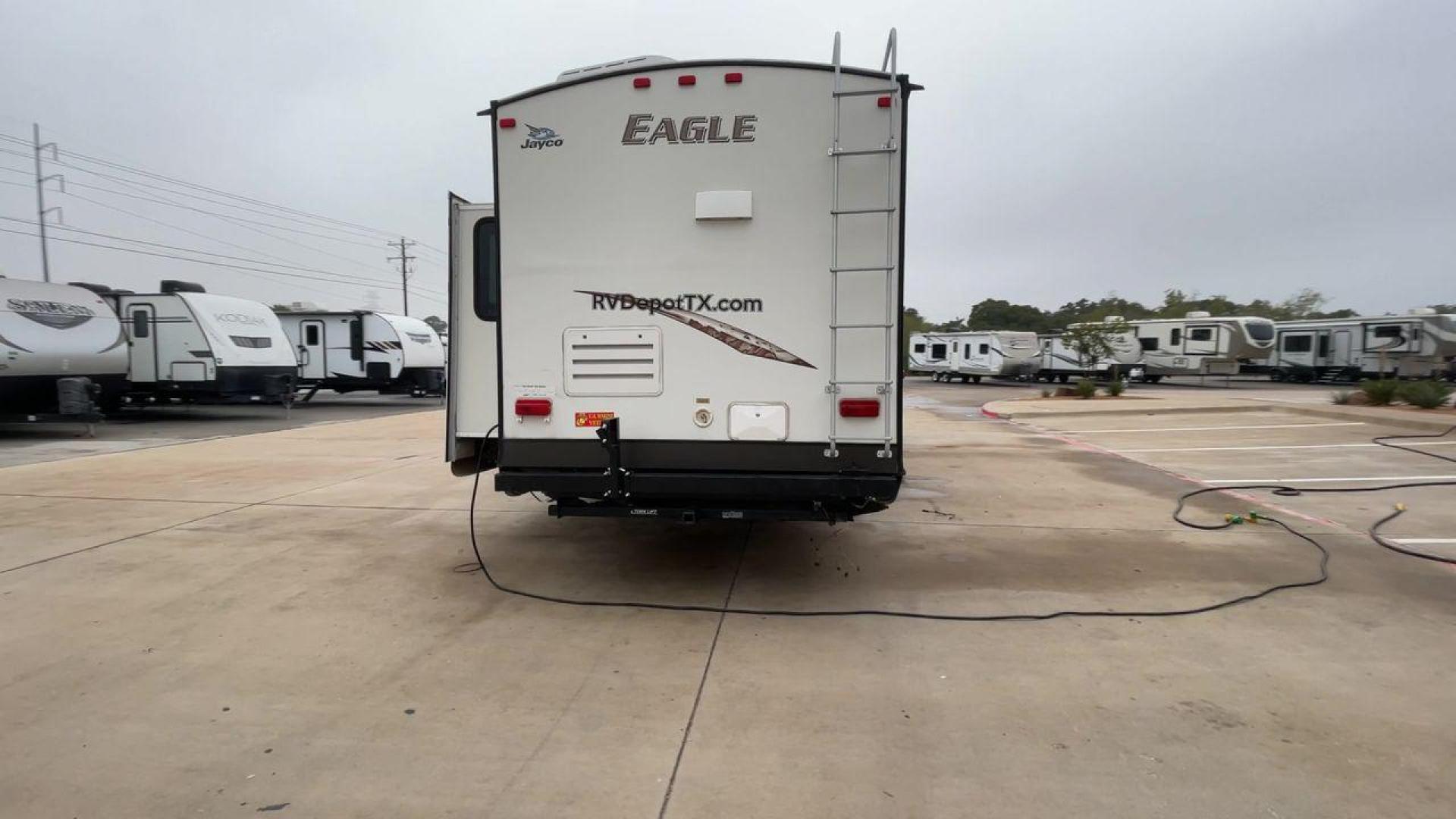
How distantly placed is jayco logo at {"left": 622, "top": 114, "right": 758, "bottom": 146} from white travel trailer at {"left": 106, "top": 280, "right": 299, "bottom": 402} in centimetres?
1563

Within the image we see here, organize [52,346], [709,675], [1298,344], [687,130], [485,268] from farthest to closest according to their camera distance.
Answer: [1298,344]
[52,346]
[485,268]
[687,130]
[709,675]

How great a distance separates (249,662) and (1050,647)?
14.0 ft

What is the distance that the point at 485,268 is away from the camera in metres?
5.14

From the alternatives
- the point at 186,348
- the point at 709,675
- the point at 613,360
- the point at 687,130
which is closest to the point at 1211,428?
the point at 687,130

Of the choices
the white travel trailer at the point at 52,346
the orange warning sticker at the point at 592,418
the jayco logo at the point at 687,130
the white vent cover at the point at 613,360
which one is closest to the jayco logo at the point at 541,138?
the jayco logo at the point at 687,130

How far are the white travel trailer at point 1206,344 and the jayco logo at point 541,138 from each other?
107 feet

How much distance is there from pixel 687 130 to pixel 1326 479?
8.89 metres

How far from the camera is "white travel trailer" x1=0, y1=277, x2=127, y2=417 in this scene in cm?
1308

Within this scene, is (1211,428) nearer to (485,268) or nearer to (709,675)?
(709,675)

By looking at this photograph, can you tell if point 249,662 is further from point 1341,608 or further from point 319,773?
point 1341,608

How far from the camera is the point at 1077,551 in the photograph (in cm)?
600

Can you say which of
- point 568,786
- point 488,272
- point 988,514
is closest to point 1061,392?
point 988,514

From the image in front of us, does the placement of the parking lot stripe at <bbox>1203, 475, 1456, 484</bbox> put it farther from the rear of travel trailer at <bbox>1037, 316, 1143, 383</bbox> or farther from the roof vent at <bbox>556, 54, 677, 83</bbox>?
the rear of travel trailer at <bbox>1037, 316, 1143, 383</bbox>

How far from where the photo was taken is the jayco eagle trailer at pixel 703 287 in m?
4.27
